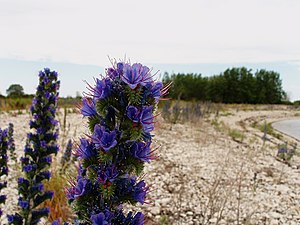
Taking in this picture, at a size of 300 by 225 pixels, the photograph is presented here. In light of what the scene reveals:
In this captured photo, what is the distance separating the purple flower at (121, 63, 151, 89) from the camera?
68.7 inches

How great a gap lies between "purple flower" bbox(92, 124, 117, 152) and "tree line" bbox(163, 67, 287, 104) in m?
56.3

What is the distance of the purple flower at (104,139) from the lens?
170cm

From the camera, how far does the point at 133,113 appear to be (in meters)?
1.73

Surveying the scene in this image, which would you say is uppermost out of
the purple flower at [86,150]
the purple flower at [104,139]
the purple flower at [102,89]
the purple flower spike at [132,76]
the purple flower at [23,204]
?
the purple flower spike at [132,76]

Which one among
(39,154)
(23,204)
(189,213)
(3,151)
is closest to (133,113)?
(3,151)

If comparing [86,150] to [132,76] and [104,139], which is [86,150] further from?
[132,76]

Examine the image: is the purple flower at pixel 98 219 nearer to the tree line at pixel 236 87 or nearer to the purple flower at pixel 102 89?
the purple flower at pixel 102 89

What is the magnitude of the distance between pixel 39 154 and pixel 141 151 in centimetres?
262

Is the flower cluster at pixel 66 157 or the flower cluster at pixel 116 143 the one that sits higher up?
the flower cluster at pixel 116 143

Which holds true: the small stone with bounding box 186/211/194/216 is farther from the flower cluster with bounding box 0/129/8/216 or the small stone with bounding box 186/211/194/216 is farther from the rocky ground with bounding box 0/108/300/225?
the flower cluster with bounding box 0/129/8/216

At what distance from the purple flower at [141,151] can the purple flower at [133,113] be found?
0.12 meters

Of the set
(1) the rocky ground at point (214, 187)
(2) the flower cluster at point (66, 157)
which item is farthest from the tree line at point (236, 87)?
(2) the flower cluster at point (66, 157)

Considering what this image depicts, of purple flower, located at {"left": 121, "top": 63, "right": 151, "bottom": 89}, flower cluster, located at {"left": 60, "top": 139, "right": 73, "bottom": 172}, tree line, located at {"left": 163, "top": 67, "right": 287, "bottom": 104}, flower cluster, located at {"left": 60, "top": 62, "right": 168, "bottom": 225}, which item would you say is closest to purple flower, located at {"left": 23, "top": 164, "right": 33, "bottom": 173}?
flower cluster, located at {"left": 60, "top": 139, "right": 73, "bottom": 172}

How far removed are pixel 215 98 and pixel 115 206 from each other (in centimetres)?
5862
